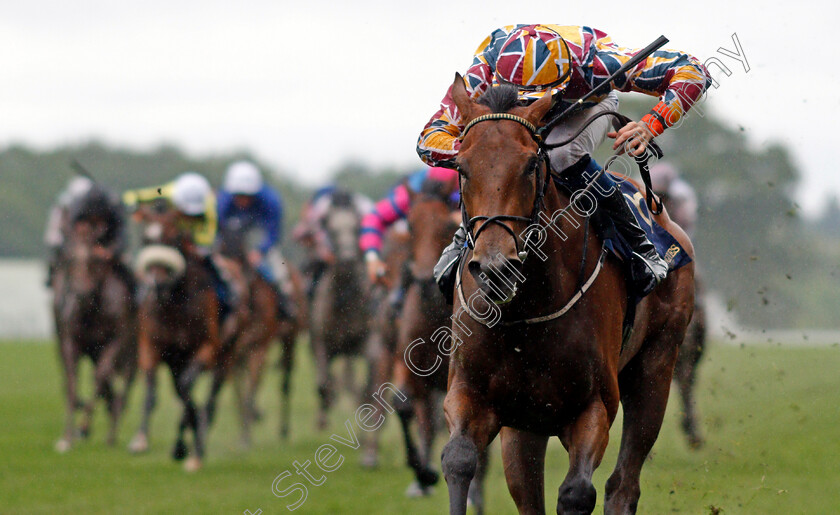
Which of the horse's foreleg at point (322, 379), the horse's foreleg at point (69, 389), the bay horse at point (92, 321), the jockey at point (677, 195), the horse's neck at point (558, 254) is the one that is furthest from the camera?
the horse's foreleg at point (322, 379)

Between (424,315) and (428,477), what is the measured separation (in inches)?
45.8

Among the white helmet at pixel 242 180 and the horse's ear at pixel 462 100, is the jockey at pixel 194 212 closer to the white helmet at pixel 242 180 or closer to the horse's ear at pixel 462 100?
the white helmet at pixel 242 180

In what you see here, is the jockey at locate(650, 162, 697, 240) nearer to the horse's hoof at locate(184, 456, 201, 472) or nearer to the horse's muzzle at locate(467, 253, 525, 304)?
the horse's hoof at locate(184, 456, 201, 472)

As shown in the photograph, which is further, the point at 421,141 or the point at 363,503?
the point at 363,503

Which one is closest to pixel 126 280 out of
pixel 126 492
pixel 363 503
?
pixel 126 492

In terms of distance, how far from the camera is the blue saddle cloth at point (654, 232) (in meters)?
4.54

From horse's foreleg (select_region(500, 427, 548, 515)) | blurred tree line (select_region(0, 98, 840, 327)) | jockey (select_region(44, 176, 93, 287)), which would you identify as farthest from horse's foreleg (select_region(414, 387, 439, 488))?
blurred tree line (select_region(0, 98, 840, 327))

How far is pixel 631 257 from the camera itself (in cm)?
425

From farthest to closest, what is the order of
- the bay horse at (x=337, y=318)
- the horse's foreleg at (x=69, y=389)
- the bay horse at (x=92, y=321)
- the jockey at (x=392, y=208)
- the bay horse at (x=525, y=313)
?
1. the bay horse at (x=337, y=318)
2. the bay horse at (x=92, y=321)
3. the horse's foreleg at (x=69, y=389)
4. the jockey at (x=392, y=208)
5. the bay horse at (x=525, y=313)

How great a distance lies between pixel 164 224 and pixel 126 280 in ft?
5.84

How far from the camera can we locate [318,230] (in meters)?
10.7

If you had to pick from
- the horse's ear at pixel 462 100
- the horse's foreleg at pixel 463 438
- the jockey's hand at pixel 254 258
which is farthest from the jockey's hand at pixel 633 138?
the jockey's hand at pixel 254 258

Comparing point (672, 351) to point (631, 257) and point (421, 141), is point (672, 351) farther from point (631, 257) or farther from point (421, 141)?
point (421, 141)

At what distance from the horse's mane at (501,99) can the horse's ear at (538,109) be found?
0.21ft
